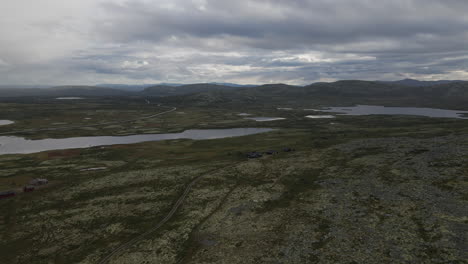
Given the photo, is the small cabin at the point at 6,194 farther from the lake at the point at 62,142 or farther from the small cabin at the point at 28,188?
the lake at the point at 62,142

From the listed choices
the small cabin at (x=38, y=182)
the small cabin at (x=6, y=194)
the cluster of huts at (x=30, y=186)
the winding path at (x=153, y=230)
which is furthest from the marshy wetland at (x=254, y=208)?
the small cabin at (x=38, y=182)

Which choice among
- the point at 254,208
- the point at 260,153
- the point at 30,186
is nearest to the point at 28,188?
the point at 30,186

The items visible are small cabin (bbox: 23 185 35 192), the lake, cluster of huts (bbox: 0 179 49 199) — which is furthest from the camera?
the lake

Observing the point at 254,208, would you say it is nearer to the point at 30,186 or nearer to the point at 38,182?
the point at 30,186

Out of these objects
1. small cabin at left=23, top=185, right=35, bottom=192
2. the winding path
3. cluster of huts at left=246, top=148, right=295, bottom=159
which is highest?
cluster of huts at left=246, top=148, right=295, bottom=159

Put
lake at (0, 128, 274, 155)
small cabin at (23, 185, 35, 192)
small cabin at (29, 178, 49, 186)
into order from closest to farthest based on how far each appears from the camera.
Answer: small cabin at (23, 185, 35, 192) < small cabin at (29, 178, 49, 186) < lake at (0, 128, 274, 155)

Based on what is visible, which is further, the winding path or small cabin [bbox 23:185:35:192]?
small cabin [bbox 23:185:35:192]

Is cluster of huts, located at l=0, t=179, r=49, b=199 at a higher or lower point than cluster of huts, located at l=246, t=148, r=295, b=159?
lower

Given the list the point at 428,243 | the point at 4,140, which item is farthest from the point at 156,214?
the point at 4,140

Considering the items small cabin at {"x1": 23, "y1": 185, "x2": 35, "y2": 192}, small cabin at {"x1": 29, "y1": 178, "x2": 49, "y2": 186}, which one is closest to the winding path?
small cabin at {"x1": 23, "y1": 185, "x2": 35, "y2": 192}

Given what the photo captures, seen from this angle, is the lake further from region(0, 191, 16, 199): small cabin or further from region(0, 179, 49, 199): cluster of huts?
region(0, 191, 16, 199): small cabin
